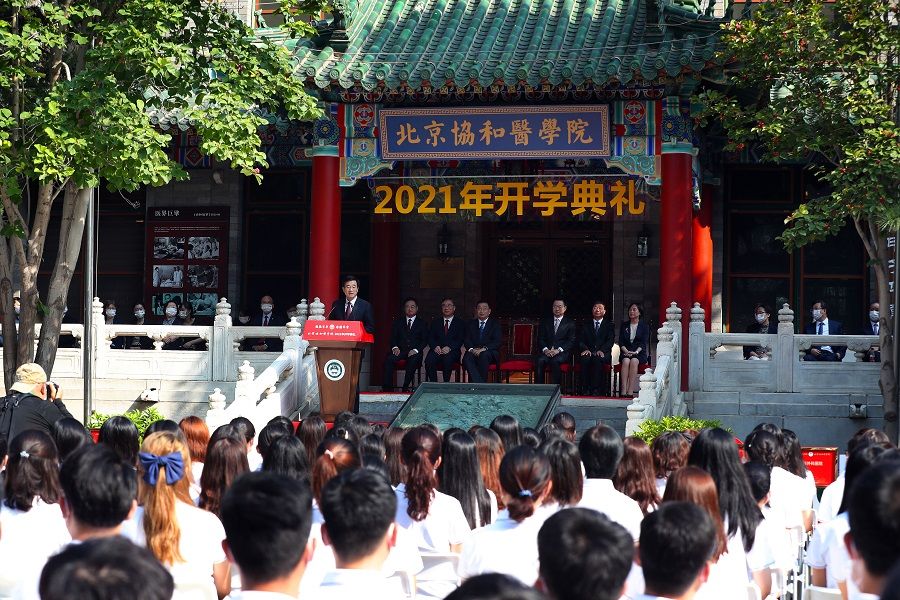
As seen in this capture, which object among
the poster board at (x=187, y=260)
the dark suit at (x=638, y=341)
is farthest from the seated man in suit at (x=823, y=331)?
the poster board at (x=187, y=260)

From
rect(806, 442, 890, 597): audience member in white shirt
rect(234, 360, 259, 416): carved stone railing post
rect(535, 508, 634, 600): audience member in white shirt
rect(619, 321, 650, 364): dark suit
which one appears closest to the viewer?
rect(535, 508, 634, 600): audience member in white shirt

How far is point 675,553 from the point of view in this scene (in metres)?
3.47

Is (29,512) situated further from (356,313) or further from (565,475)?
(356,313)

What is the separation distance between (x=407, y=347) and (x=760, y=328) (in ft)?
14.2

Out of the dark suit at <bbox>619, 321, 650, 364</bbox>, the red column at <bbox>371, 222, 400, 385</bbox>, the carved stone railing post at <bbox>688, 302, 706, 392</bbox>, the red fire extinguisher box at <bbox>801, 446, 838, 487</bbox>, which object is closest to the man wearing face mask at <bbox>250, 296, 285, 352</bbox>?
the red column at <bbox>371, 222, 400, 385</bbox>

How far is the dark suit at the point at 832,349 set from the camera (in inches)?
578

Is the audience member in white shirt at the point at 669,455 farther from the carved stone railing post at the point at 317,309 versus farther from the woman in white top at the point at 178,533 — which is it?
the carved stone railing post at the point at 317,309

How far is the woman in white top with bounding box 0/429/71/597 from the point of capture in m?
4.59

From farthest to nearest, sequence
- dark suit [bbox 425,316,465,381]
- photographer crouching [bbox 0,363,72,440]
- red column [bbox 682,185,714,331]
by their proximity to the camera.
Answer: red column [bbox 682,185,714,331]
dark suit [bbox 425,316,465,381]
photographer crouching [bbox 0,363,72,440]

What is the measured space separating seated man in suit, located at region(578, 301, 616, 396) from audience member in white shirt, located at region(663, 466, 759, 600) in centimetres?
1019

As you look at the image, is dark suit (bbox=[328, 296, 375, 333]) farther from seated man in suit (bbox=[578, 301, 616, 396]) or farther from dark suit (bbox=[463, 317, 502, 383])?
seated man in suit (bbox=[578, 301, 616, 396])

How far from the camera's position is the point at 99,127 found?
10383mm

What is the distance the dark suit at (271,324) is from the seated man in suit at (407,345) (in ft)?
6.07

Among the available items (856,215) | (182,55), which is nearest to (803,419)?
(856,215)
